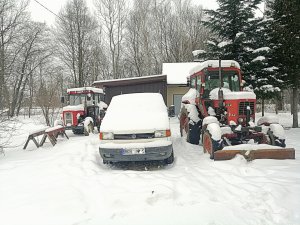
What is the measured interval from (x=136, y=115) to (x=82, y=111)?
26.2 ft

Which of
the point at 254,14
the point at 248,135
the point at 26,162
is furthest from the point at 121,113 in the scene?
the point at 254,14

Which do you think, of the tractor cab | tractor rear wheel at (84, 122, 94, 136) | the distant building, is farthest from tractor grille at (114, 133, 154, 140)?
the distant building

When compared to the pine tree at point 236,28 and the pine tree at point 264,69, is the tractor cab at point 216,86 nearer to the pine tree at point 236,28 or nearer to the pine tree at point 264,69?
the pine tree at point 264,69

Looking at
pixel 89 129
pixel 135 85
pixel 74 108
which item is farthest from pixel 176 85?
pixel 89 129

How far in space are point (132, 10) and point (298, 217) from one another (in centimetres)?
4128

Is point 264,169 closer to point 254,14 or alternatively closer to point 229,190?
point 229,190

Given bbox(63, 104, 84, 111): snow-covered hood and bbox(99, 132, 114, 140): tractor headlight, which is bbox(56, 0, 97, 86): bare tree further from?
bbox(99, 132, 114, 140): tractor headlight

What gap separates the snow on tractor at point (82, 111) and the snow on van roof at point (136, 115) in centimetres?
586

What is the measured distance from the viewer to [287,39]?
49.3 feet

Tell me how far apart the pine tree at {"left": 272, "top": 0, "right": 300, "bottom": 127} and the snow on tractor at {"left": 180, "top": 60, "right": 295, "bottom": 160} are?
23.1 feet

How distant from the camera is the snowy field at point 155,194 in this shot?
3.94m

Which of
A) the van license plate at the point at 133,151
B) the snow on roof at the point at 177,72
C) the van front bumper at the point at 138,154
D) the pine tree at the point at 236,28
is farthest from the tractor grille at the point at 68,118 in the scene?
the snow on roof at the point at 177,72

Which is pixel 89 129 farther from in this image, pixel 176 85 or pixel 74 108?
pixel 176 85

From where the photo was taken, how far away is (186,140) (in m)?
10.5
